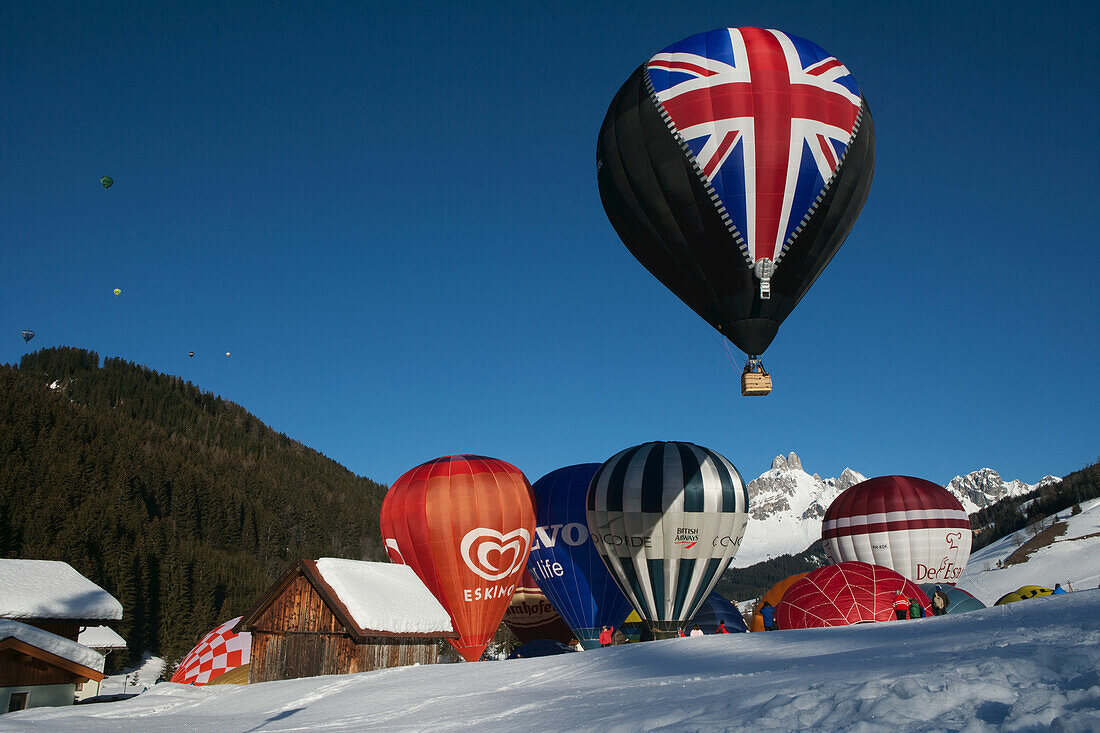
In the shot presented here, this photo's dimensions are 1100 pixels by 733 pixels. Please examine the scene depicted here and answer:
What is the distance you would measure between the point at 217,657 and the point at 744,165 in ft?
88.7

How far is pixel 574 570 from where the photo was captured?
35.6m

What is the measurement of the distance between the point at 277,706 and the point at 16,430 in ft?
326

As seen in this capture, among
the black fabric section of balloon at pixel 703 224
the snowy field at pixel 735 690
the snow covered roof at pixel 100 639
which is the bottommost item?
the snowy field at pixel 735 690

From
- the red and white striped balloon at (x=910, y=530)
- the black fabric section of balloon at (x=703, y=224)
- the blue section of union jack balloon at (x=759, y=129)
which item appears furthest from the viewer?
the red and white striped balloon at (x=910, y=530)

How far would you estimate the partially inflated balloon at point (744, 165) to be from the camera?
66.6 ft

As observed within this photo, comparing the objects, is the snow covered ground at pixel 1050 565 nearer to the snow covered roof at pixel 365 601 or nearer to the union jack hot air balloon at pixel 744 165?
the snow covered roof at pixel 365 601

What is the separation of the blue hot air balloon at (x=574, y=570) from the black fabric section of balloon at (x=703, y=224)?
1616 cm

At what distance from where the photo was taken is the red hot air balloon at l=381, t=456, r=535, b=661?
103ft

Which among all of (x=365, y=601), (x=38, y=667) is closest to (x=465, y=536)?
(x=365, y=601)

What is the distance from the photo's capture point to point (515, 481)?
3359 cm

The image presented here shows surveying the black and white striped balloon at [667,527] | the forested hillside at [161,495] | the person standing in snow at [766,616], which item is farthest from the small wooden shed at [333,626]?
the forested hillside at [161,495]

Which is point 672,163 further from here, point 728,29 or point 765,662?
point 765,662

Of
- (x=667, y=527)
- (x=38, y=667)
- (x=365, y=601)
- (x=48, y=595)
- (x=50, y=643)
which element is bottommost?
(x=38, y=667)

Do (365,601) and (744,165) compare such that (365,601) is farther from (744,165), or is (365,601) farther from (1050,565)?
(1050,565)
